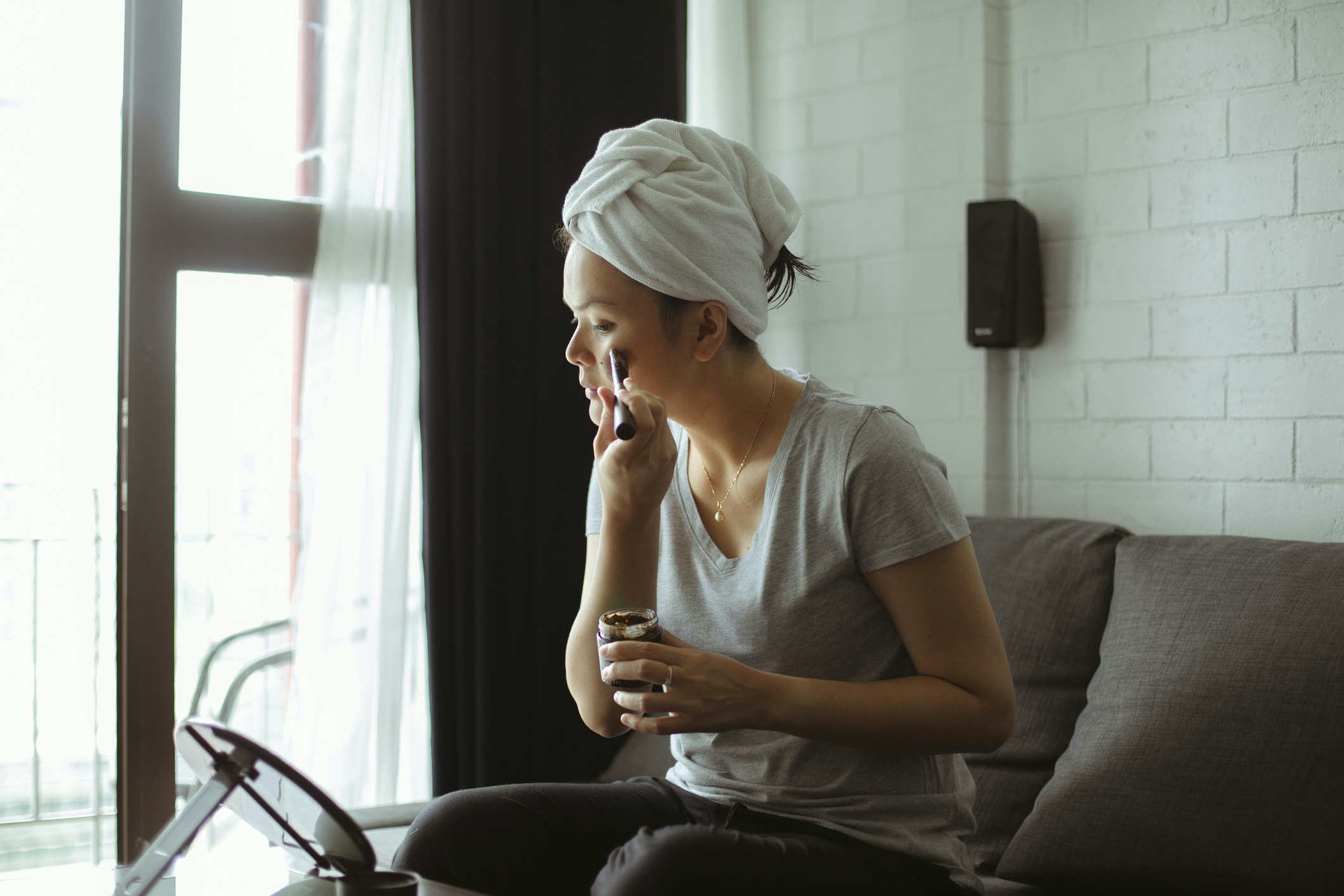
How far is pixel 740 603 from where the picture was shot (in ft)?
4.73

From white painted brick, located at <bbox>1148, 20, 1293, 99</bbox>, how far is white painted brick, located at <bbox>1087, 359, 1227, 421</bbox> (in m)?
0.51

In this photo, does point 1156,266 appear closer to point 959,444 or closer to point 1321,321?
point 1321,321

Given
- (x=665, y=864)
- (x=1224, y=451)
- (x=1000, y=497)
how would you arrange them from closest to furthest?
1. (x=665, y=864)
2. (x=1224, y=451)
3. (x=1000, y=497)

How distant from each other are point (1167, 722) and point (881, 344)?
3.92ft

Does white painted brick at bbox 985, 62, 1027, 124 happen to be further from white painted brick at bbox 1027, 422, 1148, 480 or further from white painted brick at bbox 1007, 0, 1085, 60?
white painted brick at bbox 1027, 422, 1148, 480

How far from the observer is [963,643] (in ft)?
4.30

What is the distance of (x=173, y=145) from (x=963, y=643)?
192 centimetres

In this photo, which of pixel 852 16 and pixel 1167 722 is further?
pixel 852 16

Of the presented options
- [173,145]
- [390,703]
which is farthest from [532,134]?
[390,703]

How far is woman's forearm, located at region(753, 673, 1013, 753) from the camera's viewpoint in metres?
1.26

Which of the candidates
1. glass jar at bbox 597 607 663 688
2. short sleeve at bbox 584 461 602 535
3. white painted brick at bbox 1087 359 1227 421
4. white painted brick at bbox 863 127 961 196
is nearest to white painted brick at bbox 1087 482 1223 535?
white painted brick at bbox 1087 359 1227 421

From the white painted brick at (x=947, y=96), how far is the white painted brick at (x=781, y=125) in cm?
30

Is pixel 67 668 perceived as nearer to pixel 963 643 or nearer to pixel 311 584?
pixel 311 584

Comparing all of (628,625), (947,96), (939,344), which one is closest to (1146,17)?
(947,96)
